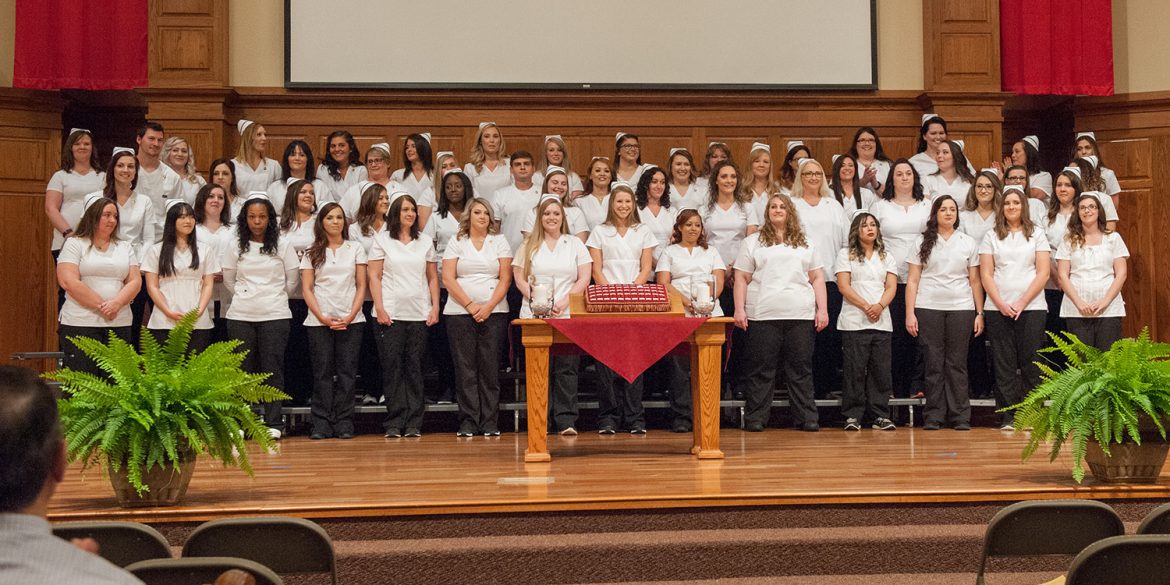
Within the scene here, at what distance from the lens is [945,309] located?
7164mm

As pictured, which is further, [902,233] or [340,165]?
[340,165]

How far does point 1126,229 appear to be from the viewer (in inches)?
366

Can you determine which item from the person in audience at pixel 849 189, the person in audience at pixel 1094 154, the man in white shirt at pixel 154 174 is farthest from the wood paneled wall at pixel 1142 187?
the man in white shirt at pixel 154 174

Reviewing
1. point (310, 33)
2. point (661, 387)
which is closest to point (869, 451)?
point (661, 387)

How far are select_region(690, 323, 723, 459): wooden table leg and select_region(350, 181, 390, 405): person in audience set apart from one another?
2175 millimetres

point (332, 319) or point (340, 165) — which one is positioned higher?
point (340, 165)

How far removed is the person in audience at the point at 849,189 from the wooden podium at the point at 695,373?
223 cm

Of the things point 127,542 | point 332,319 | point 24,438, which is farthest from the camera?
point 332,319

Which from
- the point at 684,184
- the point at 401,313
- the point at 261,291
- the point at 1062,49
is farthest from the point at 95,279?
the point at 1062,49

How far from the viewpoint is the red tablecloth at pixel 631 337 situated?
5676mm

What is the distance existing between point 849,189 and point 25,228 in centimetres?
590

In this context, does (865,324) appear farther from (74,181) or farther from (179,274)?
(74,181)

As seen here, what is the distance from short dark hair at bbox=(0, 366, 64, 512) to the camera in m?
1.45

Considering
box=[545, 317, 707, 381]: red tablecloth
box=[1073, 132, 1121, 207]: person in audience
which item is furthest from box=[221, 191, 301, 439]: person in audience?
box=[1073, 132, 1121, 207]: person in audience
